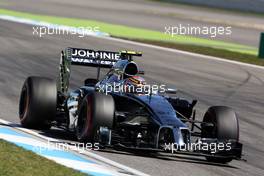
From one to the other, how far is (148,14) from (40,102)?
110ft

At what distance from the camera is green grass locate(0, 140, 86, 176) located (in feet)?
29.2

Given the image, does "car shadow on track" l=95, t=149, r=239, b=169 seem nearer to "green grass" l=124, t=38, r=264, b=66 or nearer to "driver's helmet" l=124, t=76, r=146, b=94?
"driver's helmet" l=124, t=76, r=146, b=94

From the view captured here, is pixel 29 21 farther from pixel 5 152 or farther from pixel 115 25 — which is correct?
pixel 5 152

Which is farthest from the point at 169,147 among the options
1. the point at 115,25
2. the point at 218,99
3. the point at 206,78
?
the point at 115,25

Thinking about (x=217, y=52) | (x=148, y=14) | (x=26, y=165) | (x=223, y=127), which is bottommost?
(x=26, y=165)

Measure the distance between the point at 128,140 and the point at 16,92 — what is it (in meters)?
5.23

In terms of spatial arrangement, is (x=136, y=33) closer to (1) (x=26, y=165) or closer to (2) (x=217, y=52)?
(2) (x=217, y=52)

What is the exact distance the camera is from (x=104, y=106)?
10836 mm

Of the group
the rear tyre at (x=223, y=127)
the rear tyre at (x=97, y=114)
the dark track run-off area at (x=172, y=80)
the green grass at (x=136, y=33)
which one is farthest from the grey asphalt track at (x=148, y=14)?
the rear tyre at (x=97, y=114)

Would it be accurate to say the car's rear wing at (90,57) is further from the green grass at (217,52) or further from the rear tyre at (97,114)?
the green grass at (217,52)

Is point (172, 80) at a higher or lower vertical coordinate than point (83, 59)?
lower

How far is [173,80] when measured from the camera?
20.6 metres

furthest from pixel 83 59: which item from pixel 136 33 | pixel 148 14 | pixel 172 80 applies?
pixel 148 14

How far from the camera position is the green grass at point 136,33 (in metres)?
32.0
